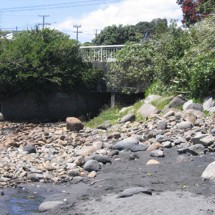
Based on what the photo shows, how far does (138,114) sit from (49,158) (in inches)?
152

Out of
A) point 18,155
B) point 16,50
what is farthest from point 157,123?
point 16,50

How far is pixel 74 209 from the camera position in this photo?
854 centimetres

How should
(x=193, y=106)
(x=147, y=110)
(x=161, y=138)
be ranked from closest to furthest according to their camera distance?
(x=161, y=138), (x=193, y=106), (x=147, y=110)

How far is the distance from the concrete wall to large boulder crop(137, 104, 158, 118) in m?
4.69

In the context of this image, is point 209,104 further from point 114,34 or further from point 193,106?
point 114,34

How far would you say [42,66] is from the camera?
20.1m

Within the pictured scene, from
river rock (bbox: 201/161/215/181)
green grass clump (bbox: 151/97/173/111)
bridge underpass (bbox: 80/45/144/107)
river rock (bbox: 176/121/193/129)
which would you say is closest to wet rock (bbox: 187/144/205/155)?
river rock (bbox: 201/161/215/181)

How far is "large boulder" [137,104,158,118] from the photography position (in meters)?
15.4

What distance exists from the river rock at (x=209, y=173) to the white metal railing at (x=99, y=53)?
1176cm

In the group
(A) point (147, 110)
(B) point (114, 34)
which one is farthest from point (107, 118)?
(B) point (114, 34)

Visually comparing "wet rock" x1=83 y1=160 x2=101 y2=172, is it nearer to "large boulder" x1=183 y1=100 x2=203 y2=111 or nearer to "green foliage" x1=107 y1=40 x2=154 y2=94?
"large boulder" x1=183 y1=100 x2=203 y2=111

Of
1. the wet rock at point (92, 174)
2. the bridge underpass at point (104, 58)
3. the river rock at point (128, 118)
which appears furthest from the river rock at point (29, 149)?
the bridge underpass at point (104, 58)

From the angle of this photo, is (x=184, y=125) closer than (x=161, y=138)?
No

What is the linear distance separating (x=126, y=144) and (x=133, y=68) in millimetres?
6434
